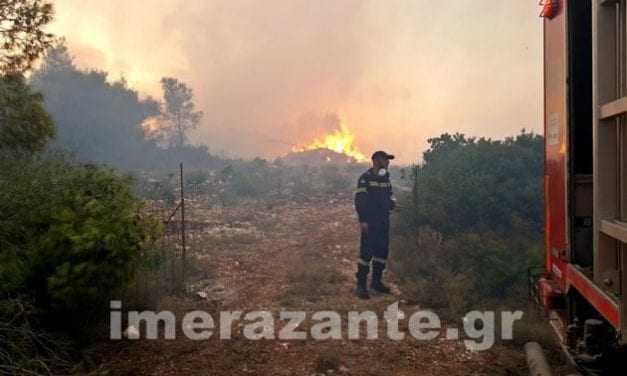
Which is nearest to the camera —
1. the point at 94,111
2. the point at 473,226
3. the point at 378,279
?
the point at 378,279

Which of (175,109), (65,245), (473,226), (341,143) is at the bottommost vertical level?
(473,226)

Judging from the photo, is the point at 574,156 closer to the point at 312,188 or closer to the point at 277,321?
→ the point at 277,321

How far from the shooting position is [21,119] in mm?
6211

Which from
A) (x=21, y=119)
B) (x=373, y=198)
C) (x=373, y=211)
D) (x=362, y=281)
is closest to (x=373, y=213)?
(x=373, y=211)

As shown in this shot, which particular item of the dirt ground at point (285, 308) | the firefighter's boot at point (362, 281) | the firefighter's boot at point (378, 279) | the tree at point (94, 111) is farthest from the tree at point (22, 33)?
the tree at point (94, 111)

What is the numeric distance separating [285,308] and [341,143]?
76.5 feet

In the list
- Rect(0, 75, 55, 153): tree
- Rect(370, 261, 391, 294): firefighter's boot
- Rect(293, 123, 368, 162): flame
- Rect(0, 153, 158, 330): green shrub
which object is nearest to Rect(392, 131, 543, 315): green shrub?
Rect(370, 261, 391, 294): firefighter's boot

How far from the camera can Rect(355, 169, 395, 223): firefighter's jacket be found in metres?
6.59

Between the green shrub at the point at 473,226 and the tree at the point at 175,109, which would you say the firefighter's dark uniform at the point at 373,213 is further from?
the tree at the point at 175,109

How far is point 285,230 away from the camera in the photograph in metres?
12.1

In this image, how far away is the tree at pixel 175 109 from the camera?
1410 inches

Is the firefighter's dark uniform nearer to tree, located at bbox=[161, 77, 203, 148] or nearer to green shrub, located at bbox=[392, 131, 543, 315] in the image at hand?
green shrub, located at bbox=[392, 131, 543, 315]

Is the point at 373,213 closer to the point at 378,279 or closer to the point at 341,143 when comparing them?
the point at 378,279

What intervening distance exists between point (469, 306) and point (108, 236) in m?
4.31
